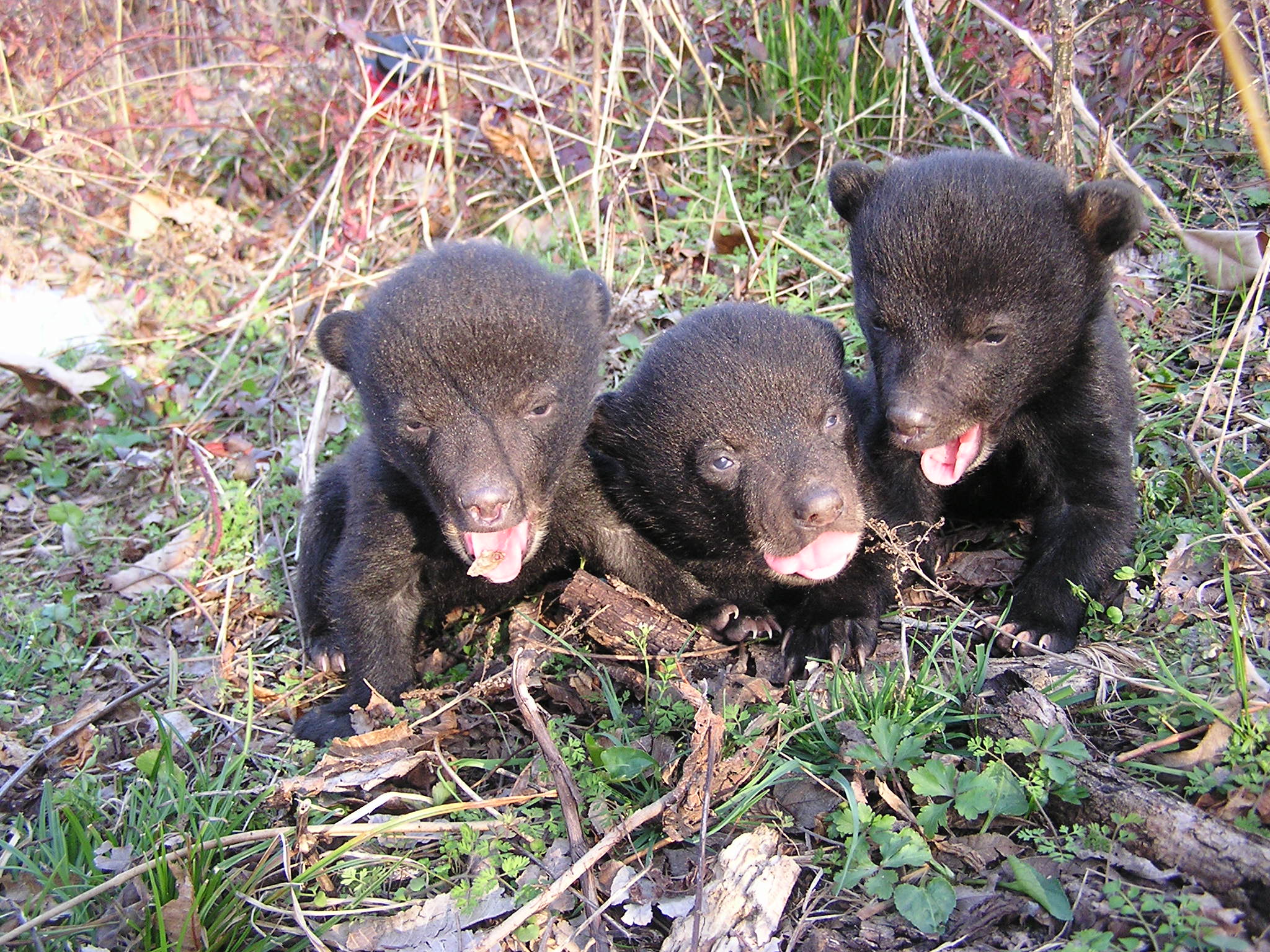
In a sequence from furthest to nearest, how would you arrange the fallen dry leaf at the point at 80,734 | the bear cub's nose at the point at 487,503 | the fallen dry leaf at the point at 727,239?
the fallen dry leaf at the point at 727,239, the fallen dry leaf at the point at 80,734, the bear cub's nose at the point at 487,503

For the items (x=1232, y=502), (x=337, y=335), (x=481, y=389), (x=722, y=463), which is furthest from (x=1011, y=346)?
(x=337, y=335)

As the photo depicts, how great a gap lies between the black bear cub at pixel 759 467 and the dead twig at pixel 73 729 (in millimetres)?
2090

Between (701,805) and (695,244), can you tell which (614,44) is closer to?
(695,244)

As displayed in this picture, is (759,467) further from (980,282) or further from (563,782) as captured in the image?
(563,782)

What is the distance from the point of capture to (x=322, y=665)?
4.34 meters

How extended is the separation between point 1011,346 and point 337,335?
258 cm

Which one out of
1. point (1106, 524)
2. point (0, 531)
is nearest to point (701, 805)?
point (1106, 524)

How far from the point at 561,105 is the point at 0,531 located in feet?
13.5

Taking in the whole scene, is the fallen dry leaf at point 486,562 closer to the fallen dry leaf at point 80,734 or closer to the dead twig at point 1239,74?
the fallen dry leaf at point 80,734

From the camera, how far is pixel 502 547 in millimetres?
3689

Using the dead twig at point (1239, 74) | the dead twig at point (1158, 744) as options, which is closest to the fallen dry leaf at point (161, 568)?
the dead twig at point (1158, 744)

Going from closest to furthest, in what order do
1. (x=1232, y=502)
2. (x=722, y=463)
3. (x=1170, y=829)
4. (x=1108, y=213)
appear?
(x=1170, y=829)
(x=1232, y=502)
(x=1108, y=213)
(x=722, y=463)

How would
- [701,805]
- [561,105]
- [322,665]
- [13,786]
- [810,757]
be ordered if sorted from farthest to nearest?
1. [561,105]
2. [322,665]
3. [13,786]
4. [810,757]
5. [701,805]

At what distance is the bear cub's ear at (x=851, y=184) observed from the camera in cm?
407
